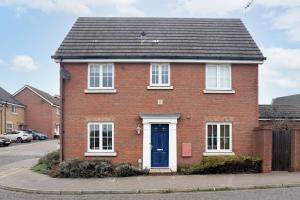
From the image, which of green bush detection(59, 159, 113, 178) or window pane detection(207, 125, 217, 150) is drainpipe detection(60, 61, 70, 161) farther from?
window pane detection(207, 125, 217, 150)

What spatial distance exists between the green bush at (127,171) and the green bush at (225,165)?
77.7 inches

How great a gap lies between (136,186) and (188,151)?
200 inches

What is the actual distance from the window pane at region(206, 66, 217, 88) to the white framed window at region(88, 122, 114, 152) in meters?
A: 5.15

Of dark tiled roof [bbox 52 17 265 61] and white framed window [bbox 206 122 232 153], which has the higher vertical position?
dark tiled roof [bbox 52 17 265 61]

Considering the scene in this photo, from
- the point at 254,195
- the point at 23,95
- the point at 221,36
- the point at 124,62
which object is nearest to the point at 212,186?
the point at 254,195

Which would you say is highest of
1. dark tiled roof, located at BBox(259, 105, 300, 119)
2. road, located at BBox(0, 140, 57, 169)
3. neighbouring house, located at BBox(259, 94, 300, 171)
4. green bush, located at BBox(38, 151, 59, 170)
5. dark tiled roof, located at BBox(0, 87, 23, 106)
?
dark tiled roof, located at BBox(0, 87, 23, 106)

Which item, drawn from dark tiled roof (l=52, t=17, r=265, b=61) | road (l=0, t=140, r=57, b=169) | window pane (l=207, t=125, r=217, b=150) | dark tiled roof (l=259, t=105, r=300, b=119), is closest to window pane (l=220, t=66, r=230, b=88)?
dark tiled roof (l=52, t=17, r=265, b=61)

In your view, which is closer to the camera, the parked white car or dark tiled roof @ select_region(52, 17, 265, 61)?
dark tiled roof @ select_region(52, 17, 265, 61)

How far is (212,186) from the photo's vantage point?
15.9 meters

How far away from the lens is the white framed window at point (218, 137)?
21031 mm

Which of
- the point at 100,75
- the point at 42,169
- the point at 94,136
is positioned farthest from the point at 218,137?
the point at 42,169

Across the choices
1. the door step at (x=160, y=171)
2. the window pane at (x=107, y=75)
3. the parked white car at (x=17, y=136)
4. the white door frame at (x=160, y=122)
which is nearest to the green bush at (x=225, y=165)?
the door step at (x=160, y=171)

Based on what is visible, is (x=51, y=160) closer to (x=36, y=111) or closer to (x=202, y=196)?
(x=202, y=196)

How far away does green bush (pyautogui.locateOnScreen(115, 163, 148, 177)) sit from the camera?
19.1 m
